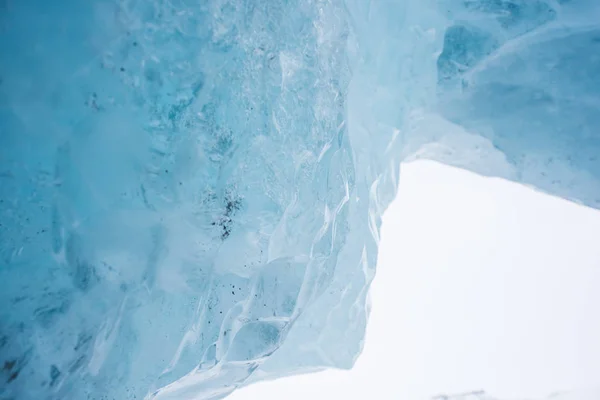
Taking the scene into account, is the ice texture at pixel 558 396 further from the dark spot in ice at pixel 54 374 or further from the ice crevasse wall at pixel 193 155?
the dark spot in ice at pixel 54 374

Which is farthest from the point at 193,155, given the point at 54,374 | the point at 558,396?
the point at 558,396

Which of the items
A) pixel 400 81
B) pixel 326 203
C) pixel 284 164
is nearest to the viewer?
pixel 284 164

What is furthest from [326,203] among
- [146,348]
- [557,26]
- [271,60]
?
[557,26]

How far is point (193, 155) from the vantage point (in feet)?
6.62

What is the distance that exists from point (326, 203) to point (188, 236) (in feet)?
3.89

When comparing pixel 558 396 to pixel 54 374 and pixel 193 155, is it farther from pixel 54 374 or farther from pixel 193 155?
pixel 54 374

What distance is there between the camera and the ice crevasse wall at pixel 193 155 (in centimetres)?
163

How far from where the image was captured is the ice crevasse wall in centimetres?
163

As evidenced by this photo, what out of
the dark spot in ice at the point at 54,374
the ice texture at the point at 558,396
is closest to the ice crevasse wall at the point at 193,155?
the dark spot in ice at the point at 54,374

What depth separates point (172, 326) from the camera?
2.16 meters

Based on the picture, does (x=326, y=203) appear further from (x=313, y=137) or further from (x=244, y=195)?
(x=244, y=195)

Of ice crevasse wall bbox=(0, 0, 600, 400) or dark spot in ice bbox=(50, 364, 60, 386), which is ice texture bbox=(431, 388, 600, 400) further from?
dark spot in ice bbox=(50, 364, 60, 386)

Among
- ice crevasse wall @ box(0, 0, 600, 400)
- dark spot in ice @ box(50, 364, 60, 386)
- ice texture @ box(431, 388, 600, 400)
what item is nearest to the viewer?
ice crevasse wall @ box(0, 0, 600, 400)

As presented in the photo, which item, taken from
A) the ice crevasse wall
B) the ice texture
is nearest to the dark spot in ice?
the ice crevasse wall
